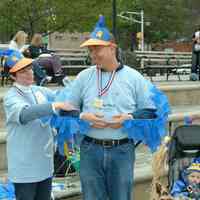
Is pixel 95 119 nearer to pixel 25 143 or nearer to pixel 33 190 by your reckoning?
pixel 25 143

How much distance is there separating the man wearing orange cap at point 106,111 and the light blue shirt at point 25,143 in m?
0.30

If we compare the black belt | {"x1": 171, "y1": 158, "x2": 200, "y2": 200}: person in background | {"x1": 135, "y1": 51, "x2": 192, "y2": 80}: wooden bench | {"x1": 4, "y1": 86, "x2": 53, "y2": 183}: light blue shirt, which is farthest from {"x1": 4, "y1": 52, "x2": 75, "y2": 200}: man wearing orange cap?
{"x1": 135, "y1": 51, "x2": 192, "y2": 80}: wooden bench

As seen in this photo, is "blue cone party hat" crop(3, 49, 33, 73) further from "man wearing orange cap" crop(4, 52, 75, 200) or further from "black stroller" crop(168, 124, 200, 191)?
"black stroller" crop(168, 124, 200, 191)

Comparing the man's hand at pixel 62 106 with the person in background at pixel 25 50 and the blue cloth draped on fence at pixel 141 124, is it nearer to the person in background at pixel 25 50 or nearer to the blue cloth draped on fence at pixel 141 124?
the blue cloth draped on fence at pixel 141 124

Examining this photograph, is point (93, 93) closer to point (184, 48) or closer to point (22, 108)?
point (22, 108)

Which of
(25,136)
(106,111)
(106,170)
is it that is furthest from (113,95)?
(25,136)

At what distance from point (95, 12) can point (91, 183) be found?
2173cm

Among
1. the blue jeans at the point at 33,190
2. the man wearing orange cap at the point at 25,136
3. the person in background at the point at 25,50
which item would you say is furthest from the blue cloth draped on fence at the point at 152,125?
the person in background at the point at 25,50

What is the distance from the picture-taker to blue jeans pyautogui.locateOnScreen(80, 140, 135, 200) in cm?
330

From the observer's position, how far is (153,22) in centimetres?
4859

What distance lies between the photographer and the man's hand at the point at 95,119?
126 inches

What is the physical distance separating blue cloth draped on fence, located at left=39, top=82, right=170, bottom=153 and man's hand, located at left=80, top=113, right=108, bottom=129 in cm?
4

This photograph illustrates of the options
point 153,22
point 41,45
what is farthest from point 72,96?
point 153,22

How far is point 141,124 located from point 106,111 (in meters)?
0.25
